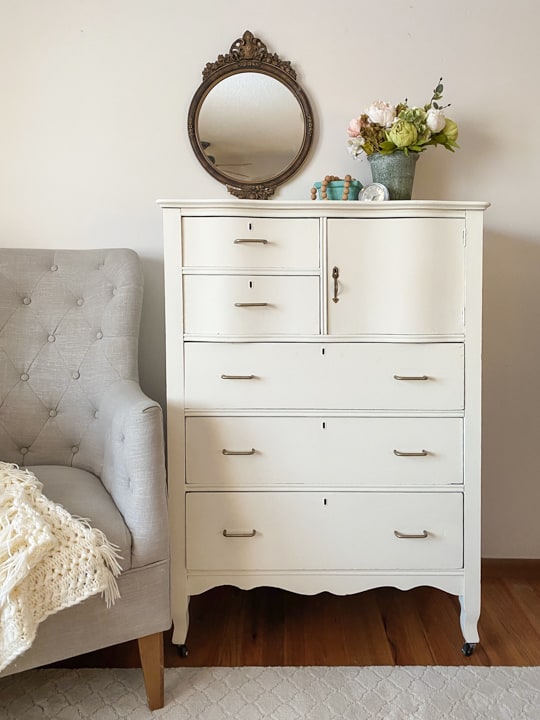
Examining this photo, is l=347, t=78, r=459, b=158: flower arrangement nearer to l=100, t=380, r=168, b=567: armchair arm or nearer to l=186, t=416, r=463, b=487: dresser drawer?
l=186, t=416, r=463, b=487: dresser drawer

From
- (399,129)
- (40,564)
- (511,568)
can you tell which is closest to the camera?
(40,564)

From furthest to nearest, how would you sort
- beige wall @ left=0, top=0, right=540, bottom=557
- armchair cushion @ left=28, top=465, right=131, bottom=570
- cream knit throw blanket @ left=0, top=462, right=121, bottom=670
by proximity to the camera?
beige wall @ left=0, top=0, right=540, bottom=557
armchair cushion @ left=28, top=465, right=131, bottom=570
cream knit throw blanket @ left=0, top=462, right=121, bottom=670

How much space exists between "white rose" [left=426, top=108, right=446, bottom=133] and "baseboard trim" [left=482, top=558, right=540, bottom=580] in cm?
145

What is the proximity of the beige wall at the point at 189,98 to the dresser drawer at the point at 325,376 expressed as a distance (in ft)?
1.64

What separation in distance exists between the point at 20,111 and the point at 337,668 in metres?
1.95

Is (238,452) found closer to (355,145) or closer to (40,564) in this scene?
(40,564)

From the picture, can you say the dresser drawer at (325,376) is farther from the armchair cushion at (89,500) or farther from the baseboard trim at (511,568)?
the baseboard trim at (511,568)

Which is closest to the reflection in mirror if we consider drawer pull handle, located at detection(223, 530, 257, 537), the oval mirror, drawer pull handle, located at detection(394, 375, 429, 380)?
the oval mirror

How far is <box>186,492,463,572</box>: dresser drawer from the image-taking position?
1.73 metres

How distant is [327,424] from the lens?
1.72m

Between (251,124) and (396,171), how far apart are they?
1.73 feet

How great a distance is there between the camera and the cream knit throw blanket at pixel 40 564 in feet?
4.04

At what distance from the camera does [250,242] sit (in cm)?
168

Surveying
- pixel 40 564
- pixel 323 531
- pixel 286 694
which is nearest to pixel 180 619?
pixel 286 694
